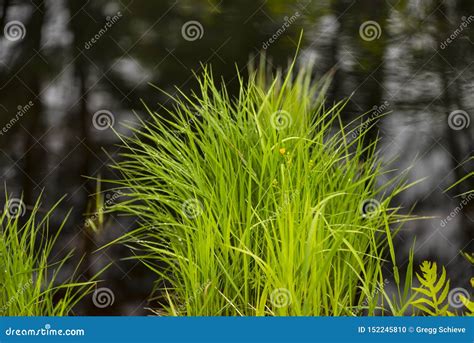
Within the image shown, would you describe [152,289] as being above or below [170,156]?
below

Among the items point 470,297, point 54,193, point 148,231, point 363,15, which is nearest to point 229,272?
point 148,231

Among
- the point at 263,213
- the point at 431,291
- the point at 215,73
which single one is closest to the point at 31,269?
the point at 263,213

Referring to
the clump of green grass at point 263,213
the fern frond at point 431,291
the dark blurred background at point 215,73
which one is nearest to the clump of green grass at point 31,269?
the dark blurred background at point 215,73

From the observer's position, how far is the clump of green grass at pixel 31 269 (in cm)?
209

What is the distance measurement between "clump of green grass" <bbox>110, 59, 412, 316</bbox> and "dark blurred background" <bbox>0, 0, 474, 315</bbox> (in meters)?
0.29

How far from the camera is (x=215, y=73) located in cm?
247

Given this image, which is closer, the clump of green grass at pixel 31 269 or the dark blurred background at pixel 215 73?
the clump of green grass at pixel 31 269

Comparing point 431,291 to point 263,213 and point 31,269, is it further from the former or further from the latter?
point 31,269

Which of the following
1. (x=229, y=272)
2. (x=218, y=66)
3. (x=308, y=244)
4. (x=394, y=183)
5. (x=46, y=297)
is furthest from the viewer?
(x=218, y=66)

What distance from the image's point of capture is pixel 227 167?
201 cm

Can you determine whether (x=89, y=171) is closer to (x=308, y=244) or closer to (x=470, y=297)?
(x=308, y=244)

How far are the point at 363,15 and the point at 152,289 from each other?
1.65 meters

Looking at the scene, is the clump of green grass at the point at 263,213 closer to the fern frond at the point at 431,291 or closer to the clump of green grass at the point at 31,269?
the fern frond at the point at 431,291

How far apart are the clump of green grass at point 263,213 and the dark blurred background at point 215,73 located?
29cm
